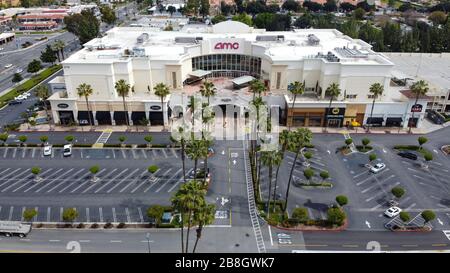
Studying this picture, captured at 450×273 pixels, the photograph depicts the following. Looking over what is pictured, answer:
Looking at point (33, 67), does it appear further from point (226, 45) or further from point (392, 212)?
point (392, 212)

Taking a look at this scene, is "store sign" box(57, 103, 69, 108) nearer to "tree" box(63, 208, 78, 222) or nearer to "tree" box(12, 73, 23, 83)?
"tree" box(12, 73, 23, 83)

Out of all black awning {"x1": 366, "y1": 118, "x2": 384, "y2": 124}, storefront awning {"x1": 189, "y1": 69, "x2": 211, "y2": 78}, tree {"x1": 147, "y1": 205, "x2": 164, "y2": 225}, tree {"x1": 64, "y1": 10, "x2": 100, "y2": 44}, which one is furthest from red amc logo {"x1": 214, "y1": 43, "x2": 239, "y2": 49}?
tree {"x1": 64, "y1": 10, "x2": 100, "y2": 44}

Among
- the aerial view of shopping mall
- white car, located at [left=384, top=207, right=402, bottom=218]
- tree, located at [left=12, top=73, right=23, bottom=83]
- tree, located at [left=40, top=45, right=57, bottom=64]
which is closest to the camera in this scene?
the aerial view of shopping mall

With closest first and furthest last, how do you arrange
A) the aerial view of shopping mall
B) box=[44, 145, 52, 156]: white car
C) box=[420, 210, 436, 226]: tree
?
box=[420, 210, 436, 226]: tree → the aerial view of shopping mall → box=[44, 145, 52, 156]: white car

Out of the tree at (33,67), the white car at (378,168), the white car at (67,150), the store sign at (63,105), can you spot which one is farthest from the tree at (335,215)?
the tree at (33,67)

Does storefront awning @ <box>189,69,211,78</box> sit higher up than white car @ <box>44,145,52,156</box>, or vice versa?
storefront awning @ <box>189,69,211,78</box>

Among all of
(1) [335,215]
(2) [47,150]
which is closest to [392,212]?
(1) [335,215]
